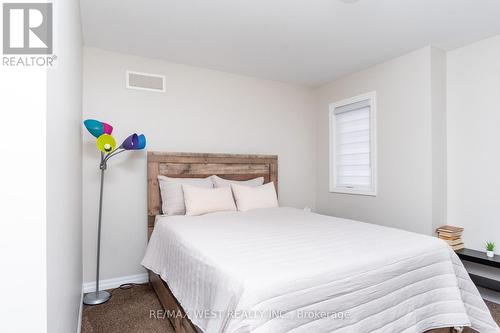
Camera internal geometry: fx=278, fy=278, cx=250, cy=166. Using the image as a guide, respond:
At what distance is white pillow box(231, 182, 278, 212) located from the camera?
3162mm

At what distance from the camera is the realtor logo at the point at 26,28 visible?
662 millimetres

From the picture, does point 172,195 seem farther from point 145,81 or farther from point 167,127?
point 145,81

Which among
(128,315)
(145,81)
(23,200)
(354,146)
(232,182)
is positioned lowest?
(128,315)

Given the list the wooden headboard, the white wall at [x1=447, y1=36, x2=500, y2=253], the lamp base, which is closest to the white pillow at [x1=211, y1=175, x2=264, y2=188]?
the wooden headboard

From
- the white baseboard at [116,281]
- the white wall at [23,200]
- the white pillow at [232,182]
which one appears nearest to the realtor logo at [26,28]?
the white wall at [23,200]

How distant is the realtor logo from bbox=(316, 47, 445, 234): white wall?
10.6 feet

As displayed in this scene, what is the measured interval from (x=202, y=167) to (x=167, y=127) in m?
0.62

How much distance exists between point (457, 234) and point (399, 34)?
2064 millimetres

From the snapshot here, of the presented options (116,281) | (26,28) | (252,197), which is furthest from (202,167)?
(26,28)

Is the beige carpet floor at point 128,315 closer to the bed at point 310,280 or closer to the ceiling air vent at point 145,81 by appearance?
the bed at point 310,280

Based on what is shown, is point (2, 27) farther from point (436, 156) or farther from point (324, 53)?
point (436, 156)

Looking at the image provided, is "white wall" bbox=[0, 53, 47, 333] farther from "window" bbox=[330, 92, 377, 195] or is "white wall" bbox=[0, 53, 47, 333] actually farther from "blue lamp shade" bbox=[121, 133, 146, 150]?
"window" bbox=[330, 92, 377, 195]

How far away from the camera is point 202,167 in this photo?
11.1 ft

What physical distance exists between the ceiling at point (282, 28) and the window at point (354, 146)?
606 mm
